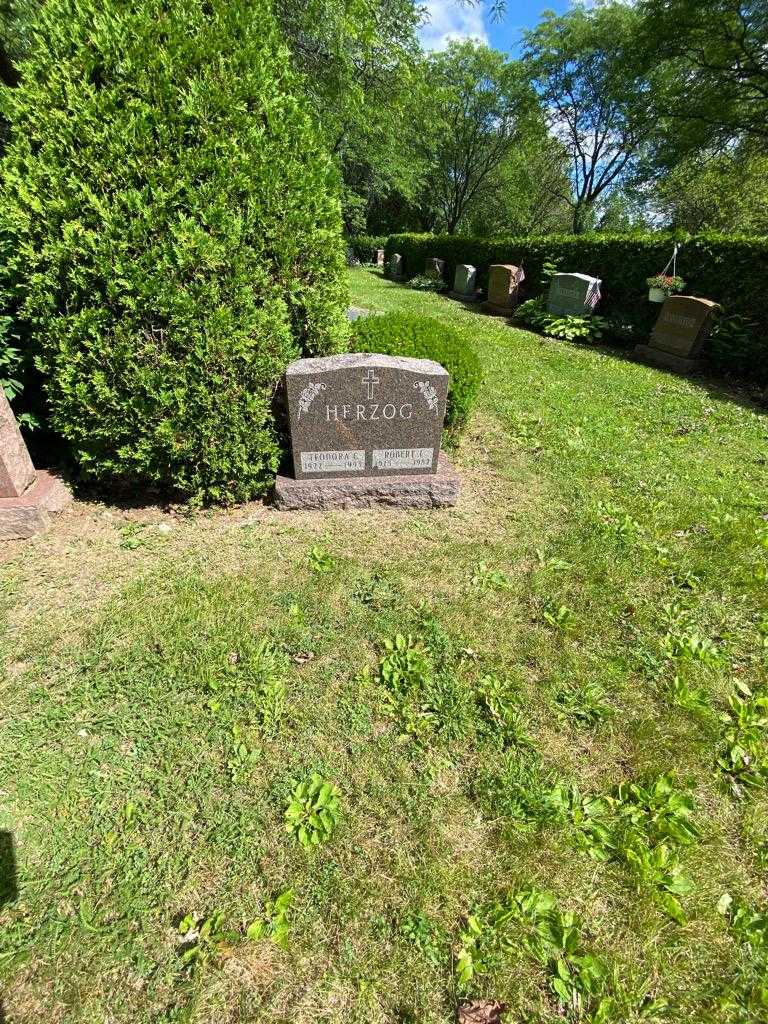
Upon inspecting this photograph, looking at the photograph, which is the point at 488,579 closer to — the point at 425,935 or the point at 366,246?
the point at 425,935

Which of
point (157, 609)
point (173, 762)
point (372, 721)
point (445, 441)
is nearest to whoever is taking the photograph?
point (173, 762)

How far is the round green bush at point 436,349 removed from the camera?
4523 millimetres

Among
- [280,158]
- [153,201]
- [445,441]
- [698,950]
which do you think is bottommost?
[698,950]

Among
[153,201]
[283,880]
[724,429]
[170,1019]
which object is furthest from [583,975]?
[724,429]

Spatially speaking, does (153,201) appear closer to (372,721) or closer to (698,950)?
(372,721)

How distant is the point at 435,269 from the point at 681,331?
502 inches

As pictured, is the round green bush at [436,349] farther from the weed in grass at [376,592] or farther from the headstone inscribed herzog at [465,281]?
the headstone inscribed herzog at [465,281]

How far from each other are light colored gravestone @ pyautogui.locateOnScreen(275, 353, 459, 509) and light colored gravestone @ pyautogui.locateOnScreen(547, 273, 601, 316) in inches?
354

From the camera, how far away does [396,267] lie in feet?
75.0

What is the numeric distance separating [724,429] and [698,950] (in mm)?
6282

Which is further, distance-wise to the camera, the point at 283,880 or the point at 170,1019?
the point at 283,880

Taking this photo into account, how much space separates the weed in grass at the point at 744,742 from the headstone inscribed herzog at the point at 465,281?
16513mm

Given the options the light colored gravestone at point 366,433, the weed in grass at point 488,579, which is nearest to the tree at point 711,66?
the light colored gravestone at point 366,433

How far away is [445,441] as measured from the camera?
495 centimetres
